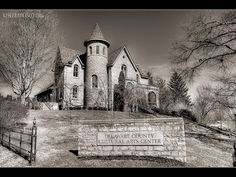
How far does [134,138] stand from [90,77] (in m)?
20.9

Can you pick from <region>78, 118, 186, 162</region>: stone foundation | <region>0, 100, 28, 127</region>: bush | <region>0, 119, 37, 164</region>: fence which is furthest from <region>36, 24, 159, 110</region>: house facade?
<region>78, 118, 186, 162</region>: stone foundation

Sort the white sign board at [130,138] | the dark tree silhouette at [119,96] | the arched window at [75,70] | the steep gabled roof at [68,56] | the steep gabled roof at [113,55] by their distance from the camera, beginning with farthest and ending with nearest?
the steep gabled roof at [113,55]
the arched window at [75,70]
the steep gabled roof at [68,56]
the dark tree silhouette at [119,96]
the white sign board at [130,138]

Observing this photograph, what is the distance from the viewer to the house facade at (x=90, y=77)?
26.5 meters

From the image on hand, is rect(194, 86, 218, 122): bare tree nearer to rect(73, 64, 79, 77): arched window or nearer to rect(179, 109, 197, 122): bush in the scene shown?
rect(179, 109, 197, 122): bush

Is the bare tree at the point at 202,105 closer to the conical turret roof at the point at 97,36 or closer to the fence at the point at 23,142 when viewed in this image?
the conical turret roof at the point at 97,36

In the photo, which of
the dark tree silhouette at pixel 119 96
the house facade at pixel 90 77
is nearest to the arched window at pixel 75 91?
the house facade at pixel 90 77

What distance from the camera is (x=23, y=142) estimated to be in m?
8.52

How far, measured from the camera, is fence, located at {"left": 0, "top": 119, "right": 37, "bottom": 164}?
755cm

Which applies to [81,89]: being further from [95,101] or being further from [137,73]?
[137,73]

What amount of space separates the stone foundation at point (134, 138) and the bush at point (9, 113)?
18.6 ft

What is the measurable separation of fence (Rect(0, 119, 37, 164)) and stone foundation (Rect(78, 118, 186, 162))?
65.6 inches

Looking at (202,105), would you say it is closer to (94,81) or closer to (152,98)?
(152,98)
